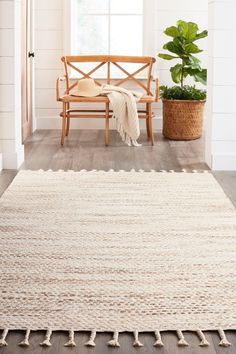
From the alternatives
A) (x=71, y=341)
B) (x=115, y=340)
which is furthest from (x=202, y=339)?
(x=71, y=341)

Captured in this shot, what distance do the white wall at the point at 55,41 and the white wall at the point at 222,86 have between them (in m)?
2.19

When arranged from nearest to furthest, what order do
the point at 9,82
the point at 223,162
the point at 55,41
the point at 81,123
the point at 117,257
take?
1. the point at 117,257
2. the point at 9,82
3. the point at 223,162
4. the point at 55,41
5. the point at 81,123

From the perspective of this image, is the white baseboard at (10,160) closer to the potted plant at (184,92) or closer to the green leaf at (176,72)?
the potted plant at (184,92)

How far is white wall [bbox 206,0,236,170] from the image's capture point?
5918 millimetres

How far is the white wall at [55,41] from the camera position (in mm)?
8266

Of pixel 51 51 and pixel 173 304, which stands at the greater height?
pixel 51 51

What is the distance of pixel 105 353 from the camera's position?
270 cm

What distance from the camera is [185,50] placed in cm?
768

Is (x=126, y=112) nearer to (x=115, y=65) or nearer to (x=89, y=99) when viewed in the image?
(x=89, y=99)

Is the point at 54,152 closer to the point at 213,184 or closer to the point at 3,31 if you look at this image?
the point at 3,31

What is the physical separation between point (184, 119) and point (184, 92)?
26 centimetres

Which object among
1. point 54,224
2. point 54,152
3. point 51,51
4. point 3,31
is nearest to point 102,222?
point 54,224

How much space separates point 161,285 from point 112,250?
0.56 metres

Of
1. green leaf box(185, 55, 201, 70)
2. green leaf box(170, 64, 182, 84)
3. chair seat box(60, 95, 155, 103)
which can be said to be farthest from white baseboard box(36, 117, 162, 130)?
chair seat box(60, 95, 155, 103)
